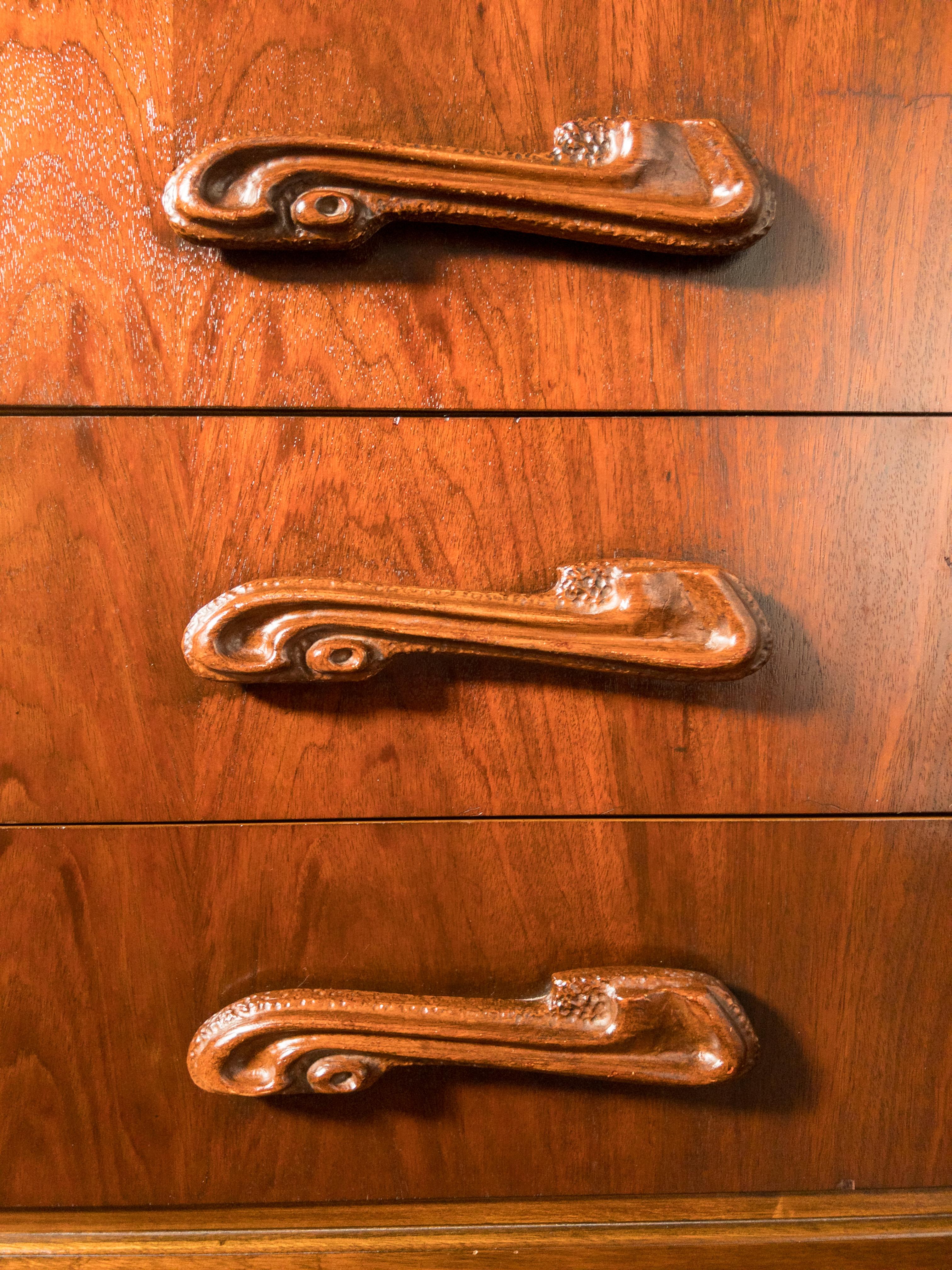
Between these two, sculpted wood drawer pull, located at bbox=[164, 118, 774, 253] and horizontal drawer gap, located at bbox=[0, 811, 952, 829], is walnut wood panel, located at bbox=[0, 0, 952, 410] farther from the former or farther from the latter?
horizontal drawer gap, located at bbox=[0, 811, 952, 829]

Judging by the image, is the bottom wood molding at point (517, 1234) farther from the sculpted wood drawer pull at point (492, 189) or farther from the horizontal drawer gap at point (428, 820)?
the sculpted wood drawer pull at point (492, 189)

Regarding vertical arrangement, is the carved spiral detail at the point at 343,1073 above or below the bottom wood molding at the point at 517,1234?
above

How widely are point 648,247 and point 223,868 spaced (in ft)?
0.81

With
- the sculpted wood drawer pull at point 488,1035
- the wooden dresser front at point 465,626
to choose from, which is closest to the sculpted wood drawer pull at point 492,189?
the wooden dresser front at point 465,626

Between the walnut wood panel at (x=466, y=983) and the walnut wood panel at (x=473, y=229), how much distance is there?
151mm

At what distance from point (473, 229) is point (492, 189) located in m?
0.02

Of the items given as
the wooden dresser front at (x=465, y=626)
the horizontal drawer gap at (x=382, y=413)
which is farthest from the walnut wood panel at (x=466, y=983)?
the horizontal drawer gap at (x=382, y=413)

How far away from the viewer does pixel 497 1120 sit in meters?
0.31

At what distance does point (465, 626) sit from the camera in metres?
0.27

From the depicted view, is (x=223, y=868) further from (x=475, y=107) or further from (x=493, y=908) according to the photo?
(x=475, y=107)

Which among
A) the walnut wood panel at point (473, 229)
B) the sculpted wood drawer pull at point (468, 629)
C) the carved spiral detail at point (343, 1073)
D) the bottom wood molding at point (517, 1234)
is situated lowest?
the bottom wood molding at point (517, 1234)

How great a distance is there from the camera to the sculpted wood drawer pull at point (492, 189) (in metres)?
0.25

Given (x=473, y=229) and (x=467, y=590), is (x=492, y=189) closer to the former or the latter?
(x=473, y=229)

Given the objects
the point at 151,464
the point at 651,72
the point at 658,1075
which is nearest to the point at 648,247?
the point at 651,72
